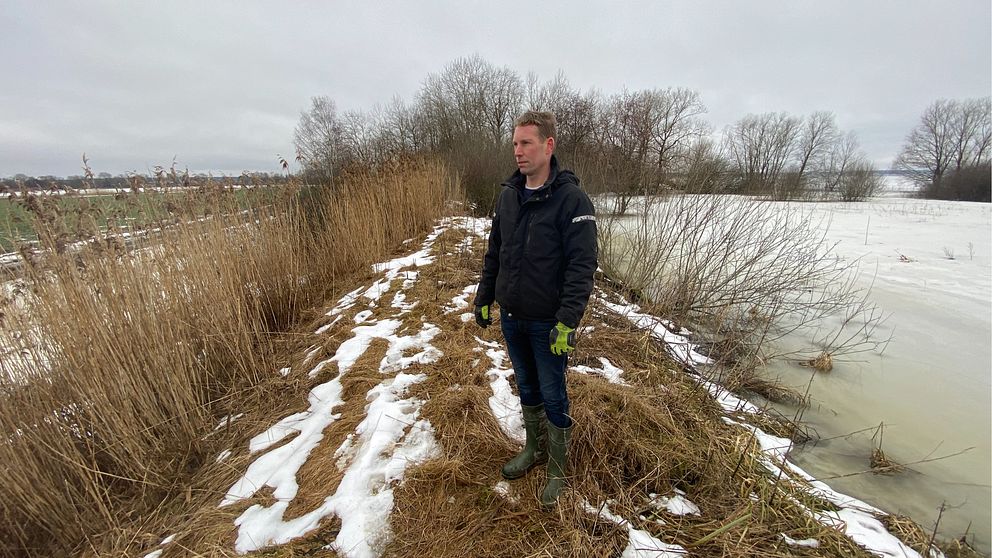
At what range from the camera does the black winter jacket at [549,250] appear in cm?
161

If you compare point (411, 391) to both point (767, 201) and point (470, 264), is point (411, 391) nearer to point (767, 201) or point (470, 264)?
point (470, 264)

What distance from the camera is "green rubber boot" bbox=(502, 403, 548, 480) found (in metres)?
2.11

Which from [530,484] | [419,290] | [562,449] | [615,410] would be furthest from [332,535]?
[419,290]

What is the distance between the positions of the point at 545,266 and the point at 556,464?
3.73ft

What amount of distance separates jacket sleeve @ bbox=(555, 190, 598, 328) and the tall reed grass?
2794 millimetres

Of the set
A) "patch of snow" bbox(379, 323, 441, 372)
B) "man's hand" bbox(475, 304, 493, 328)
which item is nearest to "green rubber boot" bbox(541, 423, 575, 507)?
"man's hand" bbox(475, 304, 493, 328)

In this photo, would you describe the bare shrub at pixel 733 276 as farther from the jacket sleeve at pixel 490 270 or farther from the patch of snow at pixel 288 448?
the patch of snow at pixel 288 448

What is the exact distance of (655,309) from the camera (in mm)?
5719

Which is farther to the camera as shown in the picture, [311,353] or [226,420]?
[311,353]

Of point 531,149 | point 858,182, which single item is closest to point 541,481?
point 531,149

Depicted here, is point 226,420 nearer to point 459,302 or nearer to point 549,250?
point 459,302

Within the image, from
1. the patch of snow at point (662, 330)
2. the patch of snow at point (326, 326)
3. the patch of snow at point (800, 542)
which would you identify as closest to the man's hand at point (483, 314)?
the patch of snow at point (800, 542)

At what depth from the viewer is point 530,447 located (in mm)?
2168

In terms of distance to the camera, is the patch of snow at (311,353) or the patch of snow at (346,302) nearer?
the patch of snow at (311,353)
